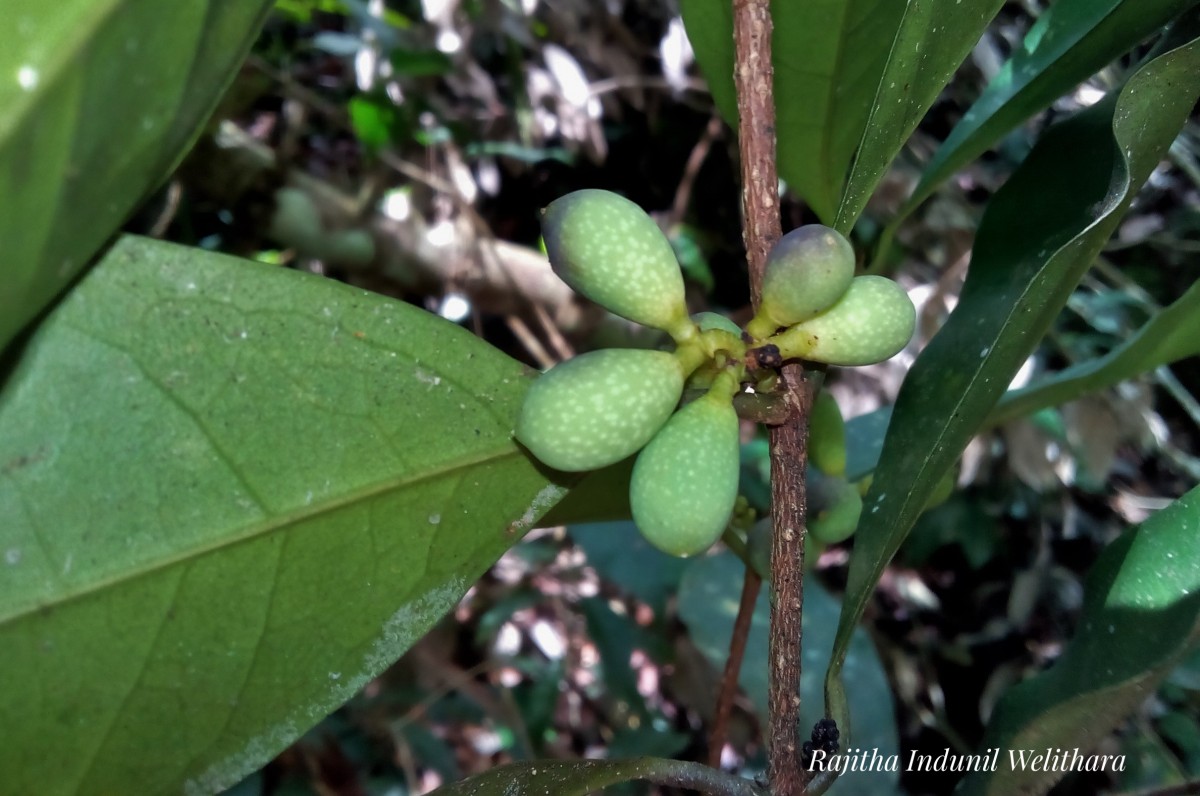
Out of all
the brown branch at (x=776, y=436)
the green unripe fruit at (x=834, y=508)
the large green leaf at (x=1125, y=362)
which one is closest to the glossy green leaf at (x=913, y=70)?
the brown branch at (x=776, y=436)

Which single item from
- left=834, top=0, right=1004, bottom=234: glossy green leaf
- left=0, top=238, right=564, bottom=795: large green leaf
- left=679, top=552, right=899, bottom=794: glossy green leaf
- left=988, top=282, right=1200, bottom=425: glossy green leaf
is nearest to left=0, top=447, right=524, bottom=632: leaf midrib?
left=0, top=238, right=564, bottom=795: large green leaf

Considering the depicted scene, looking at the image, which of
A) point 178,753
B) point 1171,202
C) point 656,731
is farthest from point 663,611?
point 1171,202

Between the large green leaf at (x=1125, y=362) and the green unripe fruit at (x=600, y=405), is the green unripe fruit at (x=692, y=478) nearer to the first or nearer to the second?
the green unripe fruit at (x=600, y=405)

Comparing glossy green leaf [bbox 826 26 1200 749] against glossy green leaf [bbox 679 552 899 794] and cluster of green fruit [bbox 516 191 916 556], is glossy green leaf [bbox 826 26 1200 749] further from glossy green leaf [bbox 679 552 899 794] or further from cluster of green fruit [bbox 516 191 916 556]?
glossy green leaf [bbox 679 552 899 794]

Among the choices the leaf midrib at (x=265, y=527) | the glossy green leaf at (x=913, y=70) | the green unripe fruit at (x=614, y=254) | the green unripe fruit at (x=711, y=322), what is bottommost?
the leaf midrib at (x=265, y=527)

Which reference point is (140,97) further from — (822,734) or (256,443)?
(822,734)

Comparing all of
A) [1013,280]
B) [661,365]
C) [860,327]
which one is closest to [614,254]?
[661,365]

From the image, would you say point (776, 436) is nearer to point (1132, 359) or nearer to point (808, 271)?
point (808, 271)

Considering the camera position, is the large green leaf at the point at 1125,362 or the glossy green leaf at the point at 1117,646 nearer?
the glossy green leaf at the point at 1117,646
